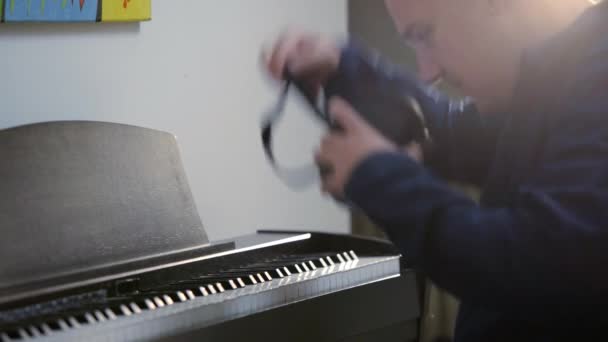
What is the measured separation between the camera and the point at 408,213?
94 cm

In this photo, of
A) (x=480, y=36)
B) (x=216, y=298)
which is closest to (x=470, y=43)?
(x=480, y=36)

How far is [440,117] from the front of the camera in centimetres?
112

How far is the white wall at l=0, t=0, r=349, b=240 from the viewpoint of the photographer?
1979 millimetres

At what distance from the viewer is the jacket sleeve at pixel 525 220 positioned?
0.89 m

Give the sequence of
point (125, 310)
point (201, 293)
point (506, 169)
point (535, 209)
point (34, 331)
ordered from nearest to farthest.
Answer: point (535, 209) < point (506, 169) < point (34, 331) < point (125, 310) < point (201, 293)

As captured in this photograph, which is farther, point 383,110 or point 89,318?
point 89,318

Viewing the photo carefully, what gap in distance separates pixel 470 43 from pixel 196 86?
→ 1.27 m

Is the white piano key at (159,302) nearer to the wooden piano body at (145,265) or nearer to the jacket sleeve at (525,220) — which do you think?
the wooden piano body at (145,265)

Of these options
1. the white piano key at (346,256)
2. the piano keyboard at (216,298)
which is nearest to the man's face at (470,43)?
the piano keyboard at (216,298)

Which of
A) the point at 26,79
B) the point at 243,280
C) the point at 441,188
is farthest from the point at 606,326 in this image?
the point at 26,79

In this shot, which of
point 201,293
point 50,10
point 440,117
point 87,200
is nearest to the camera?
point 440,117

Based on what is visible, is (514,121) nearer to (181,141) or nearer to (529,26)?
(529,26)

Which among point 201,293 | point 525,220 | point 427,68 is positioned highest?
point 427,68

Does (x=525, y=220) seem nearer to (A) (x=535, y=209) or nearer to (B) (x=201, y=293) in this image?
(A) (x=535, y=209)
